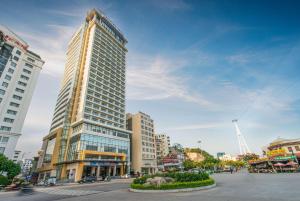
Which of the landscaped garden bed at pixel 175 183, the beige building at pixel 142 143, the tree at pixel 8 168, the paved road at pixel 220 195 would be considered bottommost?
the paved road at pixel 220 195

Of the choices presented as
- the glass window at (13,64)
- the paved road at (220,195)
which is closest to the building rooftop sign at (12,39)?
the glass window at (13,64)

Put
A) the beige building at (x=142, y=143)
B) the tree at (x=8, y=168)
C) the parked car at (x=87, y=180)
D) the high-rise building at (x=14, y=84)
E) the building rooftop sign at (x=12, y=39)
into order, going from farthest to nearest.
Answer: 1. the beige building at (x=142, y=143)
2. the building rooftop sign at (x=12, y=39)
3. the high-rise building at (x=14, y=84)
4. the parked car at (x=87, y=180)
5. the tree at (x=8, y=168)

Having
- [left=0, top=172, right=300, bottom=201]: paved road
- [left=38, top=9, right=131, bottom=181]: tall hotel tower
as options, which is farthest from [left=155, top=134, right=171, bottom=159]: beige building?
[left=0, top=172, right=300, bottom=201]: paved road

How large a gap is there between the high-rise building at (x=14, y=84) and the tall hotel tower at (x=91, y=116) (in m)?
12.6

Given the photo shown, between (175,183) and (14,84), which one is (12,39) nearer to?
(14,84)

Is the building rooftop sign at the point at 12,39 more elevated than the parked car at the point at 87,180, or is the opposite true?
the building rooftop sign at the point at 12,39

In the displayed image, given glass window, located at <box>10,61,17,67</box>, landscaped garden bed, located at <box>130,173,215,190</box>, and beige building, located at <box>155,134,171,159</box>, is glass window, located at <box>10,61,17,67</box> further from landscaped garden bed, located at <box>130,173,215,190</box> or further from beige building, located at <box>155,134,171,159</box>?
beige building, located at <box>155,134,171,159</box>

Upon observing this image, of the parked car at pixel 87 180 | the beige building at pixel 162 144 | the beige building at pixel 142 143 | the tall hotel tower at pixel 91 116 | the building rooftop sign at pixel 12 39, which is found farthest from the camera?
the beige building at pixel 162 144

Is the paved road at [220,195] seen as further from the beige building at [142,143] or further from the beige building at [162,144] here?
the beige building at [162,144]

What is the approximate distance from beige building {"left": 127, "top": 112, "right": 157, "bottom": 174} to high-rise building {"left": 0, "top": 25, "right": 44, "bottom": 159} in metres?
44.7

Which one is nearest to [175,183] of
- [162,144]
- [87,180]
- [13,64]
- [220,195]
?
[220,195]

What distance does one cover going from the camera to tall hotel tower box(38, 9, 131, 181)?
5578 cm

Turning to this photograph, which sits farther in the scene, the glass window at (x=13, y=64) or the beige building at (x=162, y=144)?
the beige building at (x=162, y=144)

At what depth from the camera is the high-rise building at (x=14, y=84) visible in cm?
5384
